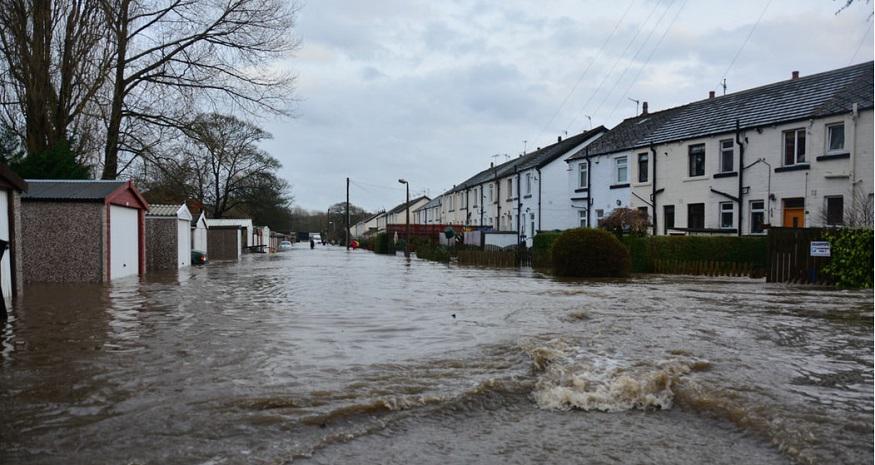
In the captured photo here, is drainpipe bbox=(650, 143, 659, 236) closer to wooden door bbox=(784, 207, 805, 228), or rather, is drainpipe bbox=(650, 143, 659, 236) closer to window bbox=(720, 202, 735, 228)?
window bbox=(720, 202, 735, 228)

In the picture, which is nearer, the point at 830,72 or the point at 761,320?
the point at 761,320

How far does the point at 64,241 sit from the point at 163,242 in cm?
1033

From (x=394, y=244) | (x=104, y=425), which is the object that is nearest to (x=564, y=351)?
(x=104, y=425)

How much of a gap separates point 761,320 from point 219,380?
860 centimetres

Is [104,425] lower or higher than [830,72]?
lower

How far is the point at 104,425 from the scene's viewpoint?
200 inches

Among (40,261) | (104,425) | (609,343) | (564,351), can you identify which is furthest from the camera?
(40,261)

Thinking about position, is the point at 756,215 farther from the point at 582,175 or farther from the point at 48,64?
the point at 48,64

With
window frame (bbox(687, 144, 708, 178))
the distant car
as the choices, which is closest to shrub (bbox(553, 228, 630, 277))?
window frame (bbox(687, 144, 708, 178))

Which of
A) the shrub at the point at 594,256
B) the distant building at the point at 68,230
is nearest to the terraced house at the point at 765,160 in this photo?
the shrub at the point at 594,256

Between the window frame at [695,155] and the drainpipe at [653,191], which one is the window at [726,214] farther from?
the drainpipe at [653,191]

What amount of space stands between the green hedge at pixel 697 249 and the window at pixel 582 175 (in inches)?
502

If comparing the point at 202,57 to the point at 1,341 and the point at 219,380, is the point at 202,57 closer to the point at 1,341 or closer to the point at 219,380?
the point at 1,341

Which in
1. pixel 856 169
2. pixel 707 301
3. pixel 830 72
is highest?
pixel 830 72
